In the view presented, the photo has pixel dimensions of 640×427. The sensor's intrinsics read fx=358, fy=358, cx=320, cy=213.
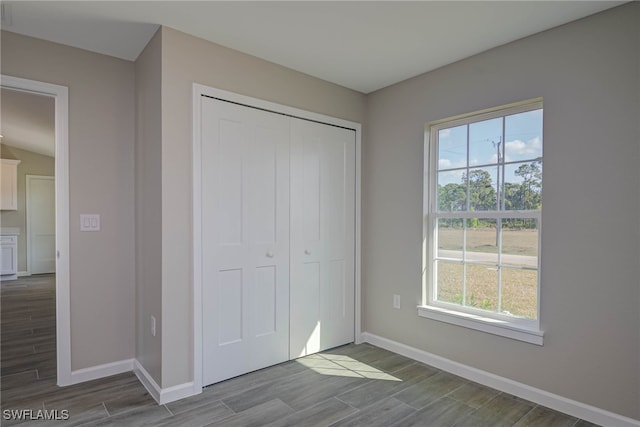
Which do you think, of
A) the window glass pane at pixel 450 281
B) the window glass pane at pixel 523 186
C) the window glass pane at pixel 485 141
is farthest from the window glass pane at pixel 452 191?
the window glass pane at pixel 450 281

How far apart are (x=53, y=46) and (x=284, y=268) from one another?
7.61 feet

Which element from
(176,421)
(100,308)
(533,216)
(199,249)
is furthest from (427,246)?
(100,308)

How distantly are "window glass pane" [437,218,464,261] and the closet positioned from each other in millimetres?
847

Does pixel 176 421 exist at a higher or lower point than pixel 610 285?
lower

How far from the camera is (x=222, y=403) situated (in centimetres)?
233

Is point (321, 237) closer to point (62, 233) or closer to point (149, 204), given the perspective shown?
point (149, 204)

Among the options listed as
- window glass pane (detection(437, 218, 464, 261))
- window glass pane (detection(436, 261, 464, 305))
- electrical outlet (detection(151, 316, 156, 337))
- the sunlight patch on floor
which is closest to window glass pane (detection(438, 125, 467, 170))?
window glass pane (detection(437, 218, 464, 261))

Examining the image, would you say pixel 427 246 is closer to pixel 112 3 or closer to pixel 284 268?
pixel 284 268

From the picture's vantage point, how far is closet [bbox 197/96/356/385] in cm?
257

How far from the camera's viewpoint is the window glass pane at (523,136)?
2438mm

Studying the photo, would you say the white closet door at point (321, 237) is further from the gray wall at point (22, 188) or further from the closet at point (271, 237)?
the gray wall at point (22, 188)

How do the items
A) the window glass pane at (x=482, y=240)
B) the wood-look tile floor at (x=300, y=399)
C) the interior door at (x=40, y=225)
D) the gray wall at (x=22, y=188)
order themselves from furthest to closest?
1. the interior door at (x=40, y=225)
2. the gray wall at (x=22, y=188)
3. the window glass pane at (x=482, y=240)
4. the wood-look tile floor at (x=300, y=399)

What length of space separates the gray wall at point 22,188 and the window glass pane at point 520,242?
8.55 meters

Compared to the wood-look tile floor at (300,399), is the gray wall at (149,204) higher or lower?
higher
